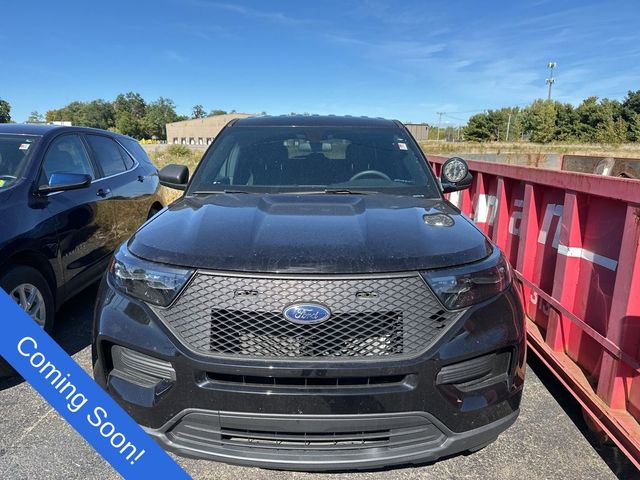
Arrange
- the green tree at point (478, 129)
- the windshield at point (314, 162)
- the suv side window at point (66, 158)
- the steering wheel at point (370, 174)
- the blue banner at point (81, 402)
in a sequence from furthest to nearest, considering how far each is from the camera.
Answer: the green tree at point (478, 129), the suv side window at point (66, 158), the steering wheel at point (370, 174), the windshield at point (314, 162), the blue banner at point (81, 402)

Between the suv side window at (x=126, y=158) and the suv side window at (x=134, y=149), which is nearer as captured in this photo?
the suv side window at (x=126, y=158)

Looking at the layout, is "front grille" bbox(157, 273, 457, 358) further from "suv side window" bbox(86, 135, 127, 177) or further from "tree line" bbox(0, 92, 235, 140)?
"tree line" bbox(0, 92, 235, 140)

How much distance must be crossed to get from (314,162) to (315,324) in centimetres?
168

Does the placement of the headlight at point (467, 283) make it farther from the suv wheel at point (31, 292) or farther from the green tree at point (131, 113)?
the green tree at point (131, 113)

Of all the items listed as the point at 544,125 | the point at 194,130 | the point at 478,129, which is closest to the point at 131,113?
the point at 194,130

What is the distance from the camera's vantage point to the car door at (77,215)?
385cm

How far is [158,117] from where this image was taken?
13188 cm

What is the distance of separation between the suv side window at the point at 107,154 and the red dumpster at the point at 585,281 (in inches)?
154

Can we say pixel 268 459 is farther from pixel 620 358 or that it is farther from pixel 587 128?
pixel 587 128

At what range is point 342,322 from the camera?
185 centimetres

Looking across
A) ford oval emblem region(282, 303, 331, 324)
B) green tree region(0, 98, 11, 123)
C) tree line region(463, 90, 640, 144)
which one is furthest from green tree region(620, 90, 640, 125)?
ford oval emblem region(282, 303, 331, 324)

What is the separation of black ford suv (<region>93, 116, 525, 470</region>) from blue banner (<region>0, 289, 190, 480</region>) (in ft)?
1.26

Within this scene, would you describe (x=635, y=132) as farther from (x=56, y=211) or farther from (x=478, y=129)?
(x=56, y=211)

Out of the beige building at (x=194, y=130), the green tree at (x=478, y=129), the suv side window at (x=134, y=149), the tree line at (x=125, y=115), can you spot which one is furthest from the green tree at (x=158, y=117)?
the suv side window at (x=134, y=149)
